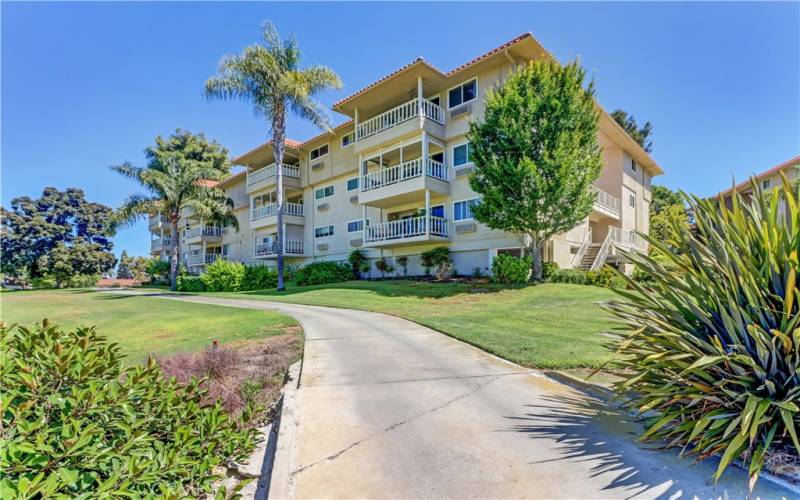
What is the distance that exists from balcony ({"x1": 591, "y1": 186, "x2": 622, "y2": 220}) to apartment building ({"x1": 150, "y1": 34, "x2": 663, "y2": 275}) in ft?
0.26

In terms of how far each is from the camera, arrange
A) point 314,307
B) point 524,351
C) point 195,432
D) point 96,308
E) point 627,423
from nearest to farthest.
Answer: point 195,432, point 627,423, point 524,351, point 314,307, point 96,308

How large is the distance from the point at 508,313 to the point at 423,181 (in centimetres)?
1029

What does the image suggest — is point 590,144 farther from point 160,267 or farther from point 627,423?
point 160,267

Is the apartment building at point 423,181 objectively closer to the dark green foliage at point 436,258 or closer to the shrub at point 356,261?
the dark green foliage at point 436,258

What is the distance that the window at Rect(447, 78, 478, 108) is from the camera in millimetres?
20880

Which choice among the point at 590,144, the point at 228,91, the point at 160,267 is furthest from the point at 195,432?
the point at 160,267

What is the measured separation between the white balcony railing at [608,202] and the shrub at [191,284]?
2914 centimetres

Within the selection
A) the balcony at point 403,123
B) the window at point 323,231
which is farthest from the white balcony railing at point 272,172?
the balcony at point 403,123

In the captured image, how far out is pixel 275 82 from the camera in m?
23.7

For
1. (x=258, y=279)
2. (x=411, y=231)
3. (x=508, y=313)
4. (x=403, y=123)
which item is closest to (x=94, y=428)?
(x=508, y=313)

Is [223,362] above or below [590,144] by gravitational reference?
below

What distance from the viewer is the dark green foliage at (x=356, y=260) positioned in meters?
26.0

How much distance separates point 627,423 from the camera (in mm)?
4355

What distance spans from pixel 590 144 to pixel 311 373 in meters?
16.0
